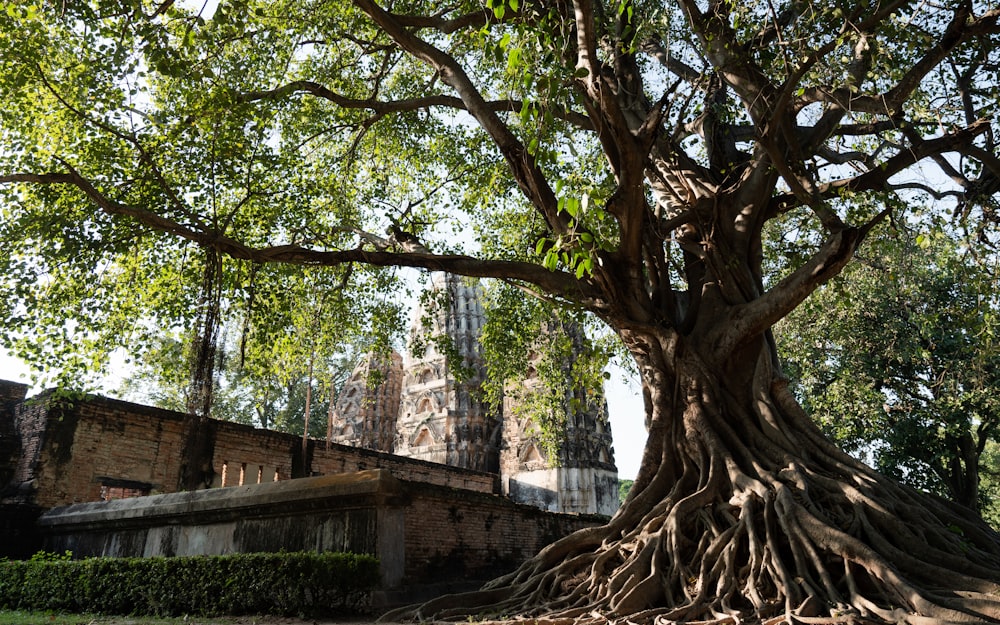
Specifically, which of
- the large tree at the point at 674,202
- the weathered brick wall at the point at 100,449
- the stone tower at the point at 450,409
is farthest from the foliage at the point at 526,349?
the stone tower at the point at 450,409

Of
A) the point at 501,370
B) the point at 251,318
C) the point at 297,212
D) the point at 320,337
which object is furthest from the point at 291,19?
the point at 501,370

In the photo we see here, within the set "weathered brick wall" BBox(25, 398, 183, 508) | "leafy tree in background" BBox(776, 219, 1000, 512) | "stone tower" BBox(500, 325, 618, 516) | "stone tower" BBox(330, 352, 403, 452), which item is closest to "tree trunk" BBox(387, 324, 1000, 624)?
"weathered brick wall" BBox(25, 398, 183, 508)

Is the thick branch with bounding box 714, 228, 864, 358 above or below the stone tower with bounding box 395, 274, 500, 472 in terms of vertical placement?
below

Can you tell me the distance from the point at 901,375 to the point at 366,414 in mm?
18864

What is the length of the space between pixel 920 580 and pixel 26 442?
1192cm

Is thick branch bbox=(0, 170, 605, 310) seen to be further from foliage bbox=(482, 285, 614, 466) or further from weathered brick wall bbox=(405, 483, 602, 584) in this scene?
foliage bbox=(482, 285, 614, 466)

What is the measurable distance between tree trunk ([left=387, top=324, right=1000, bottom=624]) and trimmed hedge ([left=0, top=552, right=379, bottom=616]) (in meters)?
0.67

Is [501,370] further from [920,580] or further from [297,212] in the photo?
[920,580]

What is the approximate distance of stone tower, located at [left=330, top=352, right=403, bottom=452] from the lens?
27172mm

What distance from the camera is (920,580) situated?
5277 mm

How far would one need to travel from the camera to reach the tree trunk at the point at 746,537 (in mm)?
5176

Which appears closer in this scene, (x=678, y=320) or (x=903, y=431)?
(x=678, y=320)

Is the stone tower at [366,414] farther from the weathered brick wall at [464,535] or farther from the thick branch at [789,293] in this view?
the thick branch at [789,293]

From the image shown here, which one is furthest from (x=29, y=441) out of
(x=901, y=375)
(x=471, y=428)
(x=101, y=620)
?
(x=901, y=375)
